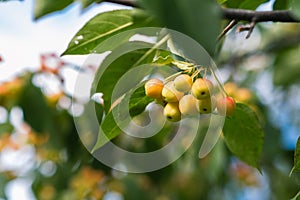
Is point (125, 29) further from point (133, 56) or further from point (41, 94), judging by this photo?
point (41, 94)

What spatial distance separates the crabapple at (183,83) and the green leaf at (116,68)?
0.10m

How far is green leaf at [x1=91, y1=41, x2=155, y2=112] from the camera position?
105 centimetres

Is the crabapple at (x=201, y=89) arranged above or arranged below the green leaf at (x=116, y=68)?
above

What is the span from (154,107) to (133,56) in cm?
34

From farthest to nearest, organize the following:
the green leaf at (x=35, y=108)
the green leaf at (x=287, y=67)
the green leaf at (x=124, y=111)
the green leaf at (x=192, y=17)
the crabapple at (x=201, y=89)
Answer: the green leaf at (x=287, y=67) < the green leaf at (x=35, y=108) < the green leaf at (x=124, y=111) < the crabapple at (x=201, y=89) < the green leaf at (x=192, y=17)

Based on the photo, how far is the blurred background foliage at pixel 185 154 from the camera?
7.08ft

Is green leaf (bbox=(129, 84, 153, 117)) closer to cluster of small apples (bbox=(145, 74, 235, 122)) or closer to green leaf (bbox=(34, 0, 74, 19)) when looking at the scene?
cluster of small apples (bbox=(145, 74, 235, 122))

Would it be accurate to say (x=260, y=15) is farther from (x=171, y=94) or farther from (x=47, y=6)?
(x=47, y=6)

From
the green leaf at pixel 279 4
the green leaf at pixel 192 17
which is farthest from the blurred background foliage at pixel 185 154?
the green leaf at pixel 192 17

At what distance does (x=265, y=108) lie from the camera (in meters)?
2.68

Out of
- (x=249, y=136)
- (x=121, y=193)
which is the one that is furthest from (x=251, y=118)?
(x=121, y=193)

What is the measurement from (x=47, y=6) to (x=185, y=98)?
0.24m

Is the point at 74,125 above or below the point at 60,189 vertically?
above

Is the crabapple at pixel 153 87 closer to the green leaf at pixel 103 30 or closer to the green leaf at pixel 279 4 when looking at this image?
the green leaf at pixel 103 30
